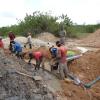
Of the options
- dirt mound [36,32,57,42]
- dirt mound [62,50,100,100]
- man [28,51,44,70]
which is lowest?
dirt mound [36,32,57,42]

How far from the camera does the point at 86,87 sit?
61.6 ft

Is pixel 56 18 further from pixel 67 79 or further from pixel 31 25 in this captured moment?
pixel 67 79

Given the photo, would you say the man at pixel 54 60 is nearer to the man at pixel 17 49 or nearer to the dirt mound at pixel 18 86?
the man at pixel 17 49

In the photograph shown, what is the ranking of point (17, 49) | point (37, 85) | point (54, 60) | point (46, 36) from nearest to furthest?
1. point (37, 85)
2. point (54, 60)
3. point (17, 49)
4. point (46, 36)

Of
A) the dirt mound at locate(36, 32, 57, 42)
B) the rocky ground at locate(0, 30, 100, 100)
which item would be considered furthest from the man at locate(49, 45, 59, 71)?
the dirt mound at locate(36, 32, 57, 42)

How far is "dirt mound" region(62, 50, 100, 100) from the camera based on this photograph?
1767 cm

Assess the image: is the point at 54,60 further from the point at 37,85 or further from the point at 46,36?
the point at 46,36

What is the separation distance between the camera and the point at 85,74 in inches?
824

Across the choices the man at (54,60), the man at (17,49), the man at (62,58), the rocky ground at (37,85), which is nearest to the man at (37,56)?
the rocky ground at (37,85)

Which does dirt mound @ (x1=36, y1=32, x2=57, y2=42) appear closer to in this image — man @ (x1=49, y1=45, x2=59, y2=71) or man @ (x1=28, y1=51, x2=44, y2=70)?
man @ (x1=49, y1=45, x2=59, y2=71)

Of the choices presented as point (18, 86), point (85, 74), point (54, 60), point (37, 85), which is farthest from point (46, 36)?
point (18, 86)

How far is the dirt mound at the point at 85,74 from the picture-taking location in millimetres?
17675

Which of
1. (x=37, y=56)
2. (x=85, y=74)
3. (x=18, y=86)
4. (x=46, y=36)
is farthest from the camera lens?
(x=46, y=36)

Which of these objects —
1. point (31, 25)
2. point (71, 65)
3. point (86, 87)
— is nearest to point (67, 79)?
point (86, 87)
